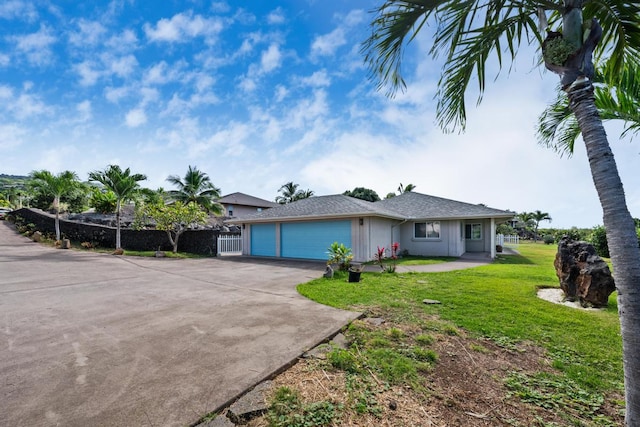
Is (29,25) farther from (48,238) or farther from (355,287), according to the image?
(48,238)

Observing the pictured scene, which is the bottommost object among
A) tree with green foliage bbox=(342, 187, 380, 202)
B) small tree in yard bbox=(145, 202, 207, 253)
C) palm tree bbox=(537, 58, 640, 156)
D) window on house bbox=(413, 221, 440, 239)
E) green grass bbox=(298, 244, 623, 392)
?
green grass bbox=(298, 244, 623, 392)

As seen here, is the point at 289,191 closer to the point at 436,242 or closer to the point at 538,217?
the point at 436,242

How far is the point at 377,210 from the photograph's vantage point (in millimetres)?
13469

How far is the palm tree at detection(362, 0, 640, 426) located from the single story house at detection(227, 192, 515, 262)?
9.95 metres

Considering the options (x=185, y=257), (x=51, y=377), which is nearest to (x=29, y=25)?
(x=51, y=377)

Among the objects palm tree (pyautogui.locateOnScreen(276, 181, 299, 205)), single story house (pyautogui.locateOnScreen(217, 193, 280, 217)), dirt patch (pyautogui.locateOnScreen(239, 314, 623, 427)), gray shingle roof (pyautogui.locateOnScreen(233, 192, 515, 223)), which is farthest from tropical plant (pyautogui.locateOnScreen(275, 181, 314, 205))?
dirt patch (pyautogui.locateOnScreen(239, 314, 623, 427))

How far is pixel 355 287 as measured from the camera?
7477 mm

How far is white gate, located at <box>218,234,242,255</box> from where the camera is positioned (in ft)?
60.1

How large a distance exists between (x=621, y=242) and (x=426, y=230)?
50.2 ft

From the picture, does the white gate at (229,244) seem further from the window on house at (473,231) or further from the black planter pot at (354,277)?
the window on house at (473,231)

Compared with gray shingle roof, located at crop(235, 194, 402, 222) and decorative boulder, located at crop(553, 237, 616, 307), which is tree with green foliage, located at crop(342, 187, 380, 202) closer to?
gray shingle roof, located at crop(235, 194, 402, 222)

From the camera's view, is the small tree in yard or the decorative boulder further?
the small tree in yard

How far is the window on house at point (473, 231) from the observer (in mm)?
18500

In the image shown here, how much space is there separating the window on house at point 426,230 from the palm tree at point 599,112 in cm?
1130
